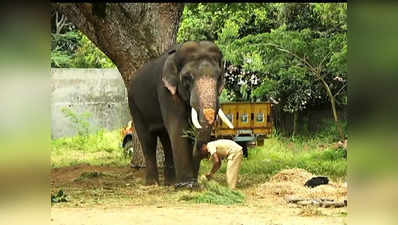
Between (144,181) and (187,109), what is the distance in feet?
5.92

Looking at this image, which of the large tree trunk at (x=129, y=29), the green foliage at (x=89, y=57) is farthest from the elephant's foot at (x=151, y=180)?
the green foliage at (x=89, y=57)

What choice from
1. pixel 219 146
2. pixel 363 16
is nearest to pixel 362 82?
pixel 363 16

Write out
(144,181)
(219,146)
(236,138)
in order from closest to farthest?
1. (219,146)
2. (144,181)
3. (236,138)

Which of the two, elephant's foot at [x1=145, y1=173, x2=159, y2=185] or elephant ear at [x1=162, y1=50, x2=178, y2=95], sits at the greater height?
elephant ear at [x1=162, y1=50, x2=178, y2=95]

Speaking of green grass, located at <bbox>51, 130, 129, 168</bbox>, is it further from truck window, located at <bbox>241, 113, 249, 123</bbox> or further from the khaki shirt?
the khaki shirt

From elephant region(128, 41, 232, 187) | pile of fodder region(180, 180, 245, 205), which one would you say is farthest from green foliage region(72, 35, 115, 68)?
pile of fodder region(180, 180, 245, 205)

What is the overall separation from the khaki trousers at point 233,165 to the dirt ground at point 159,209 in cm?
27

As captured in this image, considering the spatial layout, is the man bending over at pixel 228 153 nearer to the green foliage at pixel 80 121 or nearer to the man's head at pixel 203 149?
the man's head at pixel 203 149

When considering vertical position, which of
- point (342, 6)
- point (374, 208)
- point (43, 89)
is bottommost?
point (374, 208)

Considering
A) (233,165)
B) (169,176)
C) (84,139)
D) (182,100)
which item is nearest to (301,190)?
(233,165)

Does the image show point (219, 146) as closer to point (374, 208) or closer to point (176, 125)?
point (176, 125)

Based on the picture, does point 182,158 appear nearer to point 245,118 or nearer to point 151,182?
point 151,182

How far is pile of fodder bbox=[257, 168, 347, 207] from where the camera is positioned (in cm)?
837

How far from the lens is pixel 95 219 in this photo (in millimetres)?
7305
